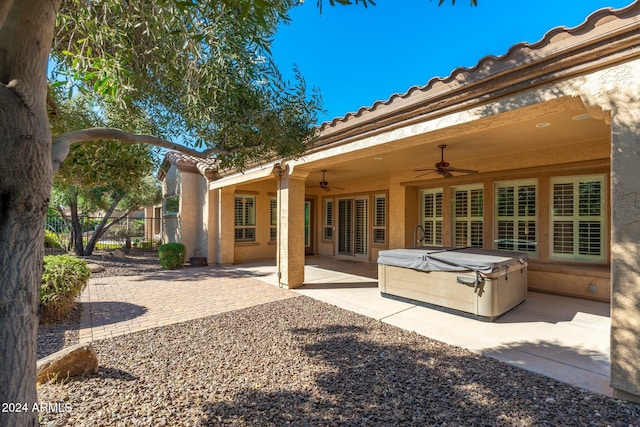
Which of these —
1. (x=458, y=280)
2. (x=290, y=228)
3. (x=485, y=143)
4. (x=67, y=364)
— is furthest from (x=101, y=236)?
(x=485, y=143)

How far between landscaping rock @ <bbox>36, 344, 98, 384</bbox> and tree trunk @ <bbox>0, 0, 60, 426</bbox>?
4.47 feet

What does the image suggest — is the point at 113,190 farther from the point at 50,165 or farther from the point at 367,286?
the point at 50,165

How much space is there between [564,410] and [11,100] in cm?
467

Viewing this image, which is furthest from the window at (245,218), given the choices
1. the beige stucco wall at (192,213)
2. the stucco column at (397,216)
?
the stucco column at (397,216)

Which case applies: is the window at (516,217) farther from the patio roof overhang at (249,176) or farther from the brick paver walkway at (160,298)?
the patio roof overhang at (249,176)

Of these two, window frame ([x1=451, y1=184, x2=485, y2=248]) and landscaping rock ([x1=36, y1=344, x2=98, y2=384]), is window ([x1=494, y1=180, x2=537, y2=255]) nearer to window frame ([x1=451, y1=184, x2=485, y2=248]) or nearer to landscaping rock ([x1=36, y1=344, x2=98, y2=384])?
window frame ([x1=451, y1=184, x2=485, y2=248])

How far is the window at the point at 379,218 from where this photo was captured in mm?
11258

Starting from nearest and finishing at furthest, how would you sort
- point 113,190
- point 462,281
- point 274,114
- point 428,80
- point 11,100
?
1. point 11,100
2. point 274,114
3. point 428,80
4. point 462,281
5. point 113,190

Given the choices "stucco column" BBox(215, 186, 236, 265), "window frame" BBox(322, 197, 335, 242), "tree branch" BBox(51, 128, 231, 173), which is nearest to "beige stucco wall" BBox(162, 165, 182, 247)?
"stucco column" BBox(215, 186, 236, 265)

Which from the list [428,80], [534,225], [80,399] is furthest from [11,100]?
[534,225]

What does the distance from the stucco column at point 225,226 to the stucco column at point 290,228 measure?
4.19 meters

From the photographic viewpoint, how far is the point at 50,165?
5.88 feet

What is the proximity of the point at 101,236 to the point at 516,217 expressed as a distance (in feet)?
60.9

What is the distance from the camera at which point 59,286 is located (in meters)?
4.96
